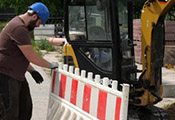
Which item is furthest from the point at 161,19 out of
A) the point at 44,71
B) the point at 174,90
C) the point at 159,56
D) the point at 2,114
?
the point at 44,71

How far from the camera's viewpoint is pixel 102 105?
421 cm

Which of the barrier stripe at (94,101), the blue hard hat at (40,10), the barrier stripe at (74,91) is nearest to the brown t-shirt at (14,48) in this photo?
the blue hard hat at (40,10)

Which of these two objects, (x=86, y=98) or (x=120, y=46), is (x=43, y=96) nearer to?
(x=120, y=46)

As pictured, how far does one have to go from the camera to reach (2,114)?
15.8 feet

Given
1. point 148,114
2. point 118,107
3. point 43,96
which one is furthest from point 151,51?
point 43,96

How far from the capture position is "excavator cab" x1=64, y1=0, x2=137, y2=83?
19.4ft

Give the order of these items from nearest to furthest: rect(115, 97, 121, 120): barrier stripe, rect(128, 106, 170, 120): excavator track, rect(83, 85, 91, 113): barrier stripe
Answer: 1. rect(115, 97, 121, 120): barrier stripe
2. rect(83, 85, 91, 113): barrier stripe
3. rect(128, 106, 170, 120): excavator track

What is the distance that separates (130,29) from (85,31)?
92 centimetres

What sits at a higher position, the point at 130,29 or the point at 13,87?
the point at 130,29

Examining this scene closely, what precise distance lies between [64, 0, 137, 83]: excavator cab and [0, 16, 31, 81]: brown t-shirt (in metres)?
1.58

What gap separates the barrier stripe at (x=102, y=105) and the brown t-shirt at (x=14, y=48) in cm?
109

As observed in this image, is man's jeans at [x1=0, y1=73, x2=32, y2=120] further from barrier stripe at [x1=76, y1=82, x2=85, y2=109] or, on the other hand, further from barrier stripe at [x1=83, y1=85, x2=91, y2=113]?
barrier stripe at [x1=83, y1=85, x2=91, y2=113]

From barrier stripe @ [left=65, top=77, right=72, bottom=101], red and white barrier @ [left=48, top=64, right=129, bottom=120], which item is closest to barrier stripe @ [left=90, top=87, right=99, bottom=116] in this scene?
red and white barrier @ [left=48, top=64, right=129, bottom=120]

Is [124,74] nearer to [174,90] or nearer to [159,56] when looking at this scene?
[159,56]
